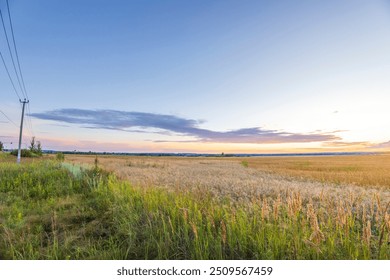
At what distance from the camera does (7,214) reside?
6219mm

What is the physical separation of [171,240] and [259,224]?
1323mm

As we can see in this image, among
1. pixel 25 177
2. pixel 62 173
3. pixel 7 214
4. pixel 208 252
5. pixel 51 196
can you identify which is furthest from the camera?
pixel 62 173

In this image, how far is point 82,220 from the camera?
5590 millimetres

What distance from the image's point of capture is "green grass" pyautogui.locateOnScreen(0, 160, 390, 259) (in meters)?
2.93

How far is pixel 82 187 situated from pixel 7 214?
9.84ft

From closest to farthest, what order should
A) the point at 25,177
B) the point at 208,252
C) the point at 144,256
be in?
1. the point at 208,252
2. the point at 144,256
3. the point at 25,177

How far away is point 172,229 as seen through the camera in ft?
11.3

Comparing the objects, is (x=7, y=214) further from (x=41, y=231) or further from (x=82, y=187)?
(x=82, y=187)

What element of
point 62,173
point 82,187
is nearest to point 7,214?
point 82,187

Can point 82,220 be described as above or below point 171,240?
below

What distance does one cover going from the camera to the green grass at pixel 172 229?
115 inches
